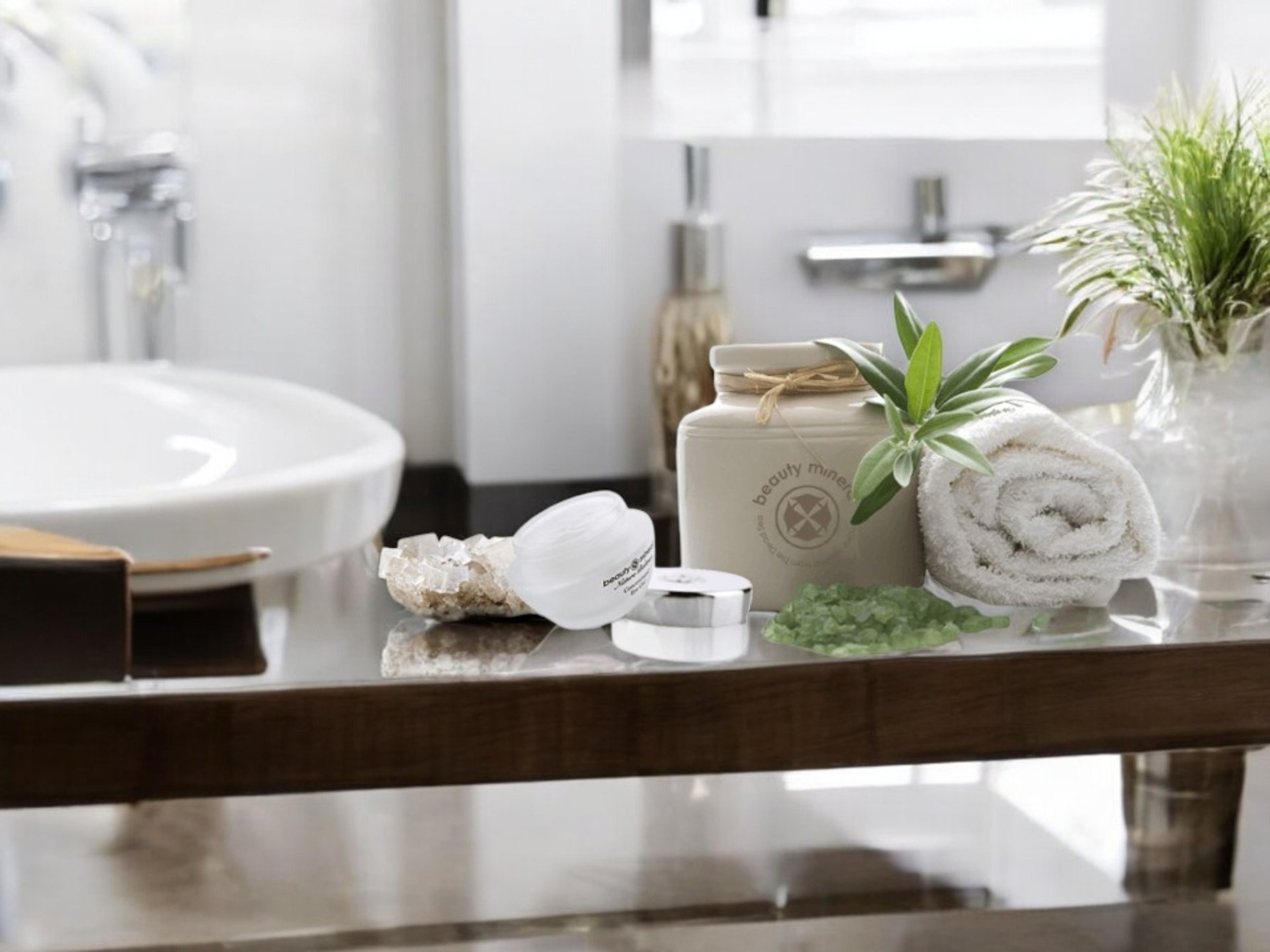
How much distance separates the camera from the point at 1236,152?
767 millimetres

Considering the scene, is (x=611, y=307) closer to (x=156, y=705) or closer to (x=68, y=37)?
(x=68, y=37)

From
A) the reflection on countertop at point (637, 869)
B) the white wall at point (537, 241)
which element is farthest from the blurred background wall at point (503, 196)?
the reflection on countertop at point (637, 869)

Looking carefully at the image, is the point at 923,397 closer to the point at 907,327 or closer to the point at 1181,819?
the point at 907,327

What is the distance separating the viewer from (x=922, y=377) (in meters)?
0.72

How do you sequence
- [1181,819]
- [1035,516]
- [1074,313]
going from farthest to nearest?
[1181,819], [1074,313], [1035,516]

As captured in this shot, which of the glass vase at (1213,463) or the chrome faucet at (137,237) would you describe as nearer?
the glass vase at (1213,463)

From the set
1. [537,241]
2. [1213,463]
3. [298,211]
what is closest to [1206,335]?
[1213,463]

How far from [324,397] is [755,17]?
80 cm

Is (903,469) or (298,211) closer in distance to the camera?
(903,469)

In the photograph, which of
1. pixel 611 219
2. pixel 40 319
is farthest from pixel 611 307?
pixel 40 319

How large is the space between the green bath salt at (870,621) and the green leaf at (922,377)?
89mm

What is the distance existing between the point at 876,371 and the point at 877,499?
7 centimetres

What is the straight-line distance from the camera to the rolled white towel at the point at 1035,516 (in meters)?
0.71

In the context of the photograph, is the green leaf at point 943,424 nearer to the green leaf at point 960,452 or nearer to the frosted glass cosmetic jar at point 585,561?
the green leaf at point 960,452
